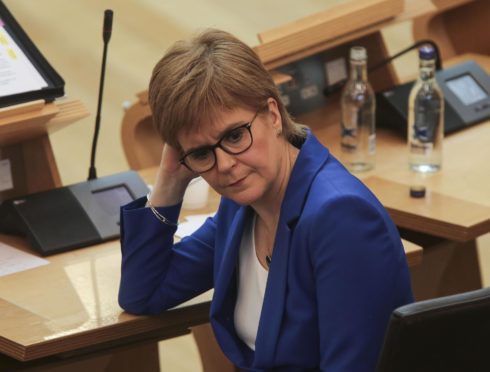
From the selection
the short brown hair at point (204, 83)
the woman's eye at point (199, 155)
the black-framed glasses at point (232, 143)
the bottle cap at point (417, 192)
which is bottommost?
the bottle cap at point (417, 192)

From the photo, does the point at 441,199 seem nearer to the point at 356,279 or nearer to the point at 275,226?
the point at 275,226

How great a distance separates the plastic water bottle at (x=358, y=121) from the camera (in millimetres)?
3082

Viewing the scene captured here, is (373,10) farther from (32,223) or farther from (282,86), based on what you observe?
(32,223)

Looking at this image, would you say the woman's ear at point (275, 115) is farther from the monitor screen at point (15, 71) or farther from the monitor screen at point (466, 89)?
the monitor screen at point (466, 89)

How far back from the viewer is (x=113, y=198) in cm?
271

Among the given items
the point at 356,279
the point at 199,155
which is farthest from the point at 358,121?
the point at 356,279

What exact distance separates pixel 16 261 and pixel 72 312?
378 millimetres

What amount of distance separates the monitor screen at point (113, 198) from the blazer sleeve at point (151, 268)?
1.68 ft

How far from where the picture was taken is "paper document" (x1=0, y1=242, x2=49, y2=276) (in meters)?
2.45

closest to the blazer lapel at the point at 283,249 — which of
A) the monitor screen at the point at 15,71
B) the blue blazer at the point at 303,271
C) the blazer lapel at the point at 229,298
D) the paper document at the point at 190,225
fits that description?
the blue blazer at the point at 303,271

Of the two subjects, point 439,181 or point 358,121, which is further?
point 358,121

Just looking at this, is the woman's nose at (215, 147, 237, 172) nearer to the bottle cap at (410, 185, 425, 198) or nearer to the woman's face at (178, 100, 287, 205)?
the woman's face at (178, 100, 287, 205)

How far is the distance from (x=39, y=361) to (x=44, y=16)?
3561 mm

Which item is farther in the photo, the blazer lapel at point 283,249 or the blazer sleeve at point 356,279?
the blazer lapel at point 283,249
